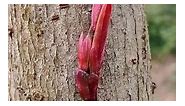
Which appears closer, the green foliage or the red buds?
the red buds

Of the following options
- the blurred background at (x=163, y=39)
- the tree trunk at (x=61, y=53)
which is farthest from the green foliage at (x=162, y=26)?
the tree trunk at (x=61, y=53)

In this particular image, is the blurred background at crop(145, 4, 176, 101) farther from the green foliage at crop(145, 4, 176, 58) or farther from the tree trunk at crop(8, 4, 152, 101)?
the tree trunk at crop(8, 4, 152, 101)

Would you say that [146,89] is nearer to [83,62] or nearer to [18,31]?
[83,62]

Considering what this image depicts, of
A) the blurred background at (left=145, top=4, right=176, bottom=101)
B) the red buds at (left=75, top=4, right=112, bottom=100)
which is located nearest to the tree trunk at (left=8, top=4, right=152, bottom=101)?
the red buds at (left=75, top=4, right=112, bottom=100)

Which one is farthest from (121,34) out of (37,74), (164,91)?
(164,91)

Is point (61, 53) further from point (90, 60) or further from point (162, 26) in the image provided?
point (162, 26)
